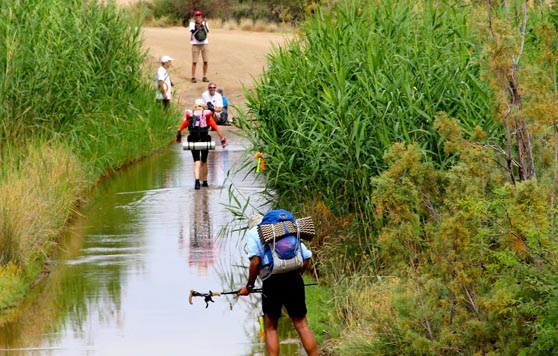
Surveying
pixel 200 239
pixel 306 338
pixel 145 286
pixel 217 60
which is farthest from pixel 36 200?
pixel 217 60

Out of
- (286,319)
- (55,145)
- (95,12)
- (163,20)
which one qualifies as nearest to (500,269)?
(286,319)

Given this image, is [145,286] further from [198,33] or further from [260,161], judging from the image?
[198,33]

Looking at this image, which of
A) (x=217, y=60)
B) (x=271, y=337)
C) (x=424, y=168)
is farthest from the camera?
(x=217, y=60)

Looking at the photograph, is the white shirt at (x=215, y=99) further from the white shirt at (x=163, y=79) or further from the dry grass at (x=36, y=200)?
the dry grass at (x=36, y=200)

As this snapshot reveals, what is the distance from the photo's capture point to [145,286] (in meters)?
13.2

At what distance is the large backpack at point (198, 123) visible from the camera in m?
19.9

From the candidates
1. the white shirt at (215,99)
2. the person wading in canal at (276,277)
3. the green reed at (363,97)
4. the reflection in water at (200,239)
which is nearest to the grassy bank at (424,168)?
the green reed at (363,97)

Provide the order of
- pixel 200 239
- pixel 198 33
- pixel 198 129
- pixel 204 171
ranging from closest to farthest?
pixel 200 239 → pixel 198 129 → pixel 204 171 → pixel 198 33

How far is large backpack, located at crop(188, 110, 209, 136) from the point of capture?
65.4ft

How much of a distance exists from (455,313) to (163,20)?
47.9m

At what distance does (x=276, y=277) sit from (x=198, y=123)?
1054 centimetres

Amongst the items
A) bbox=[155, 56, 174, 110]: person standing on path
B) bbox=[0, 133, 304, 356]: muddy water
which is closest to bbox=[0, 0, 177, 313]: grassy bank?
bbox=[0, 133, 304, 356]: muddy water

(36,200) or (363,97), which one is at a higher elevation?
(363,97)

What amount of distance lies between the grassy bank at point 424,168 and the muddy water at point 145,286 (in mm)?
945
